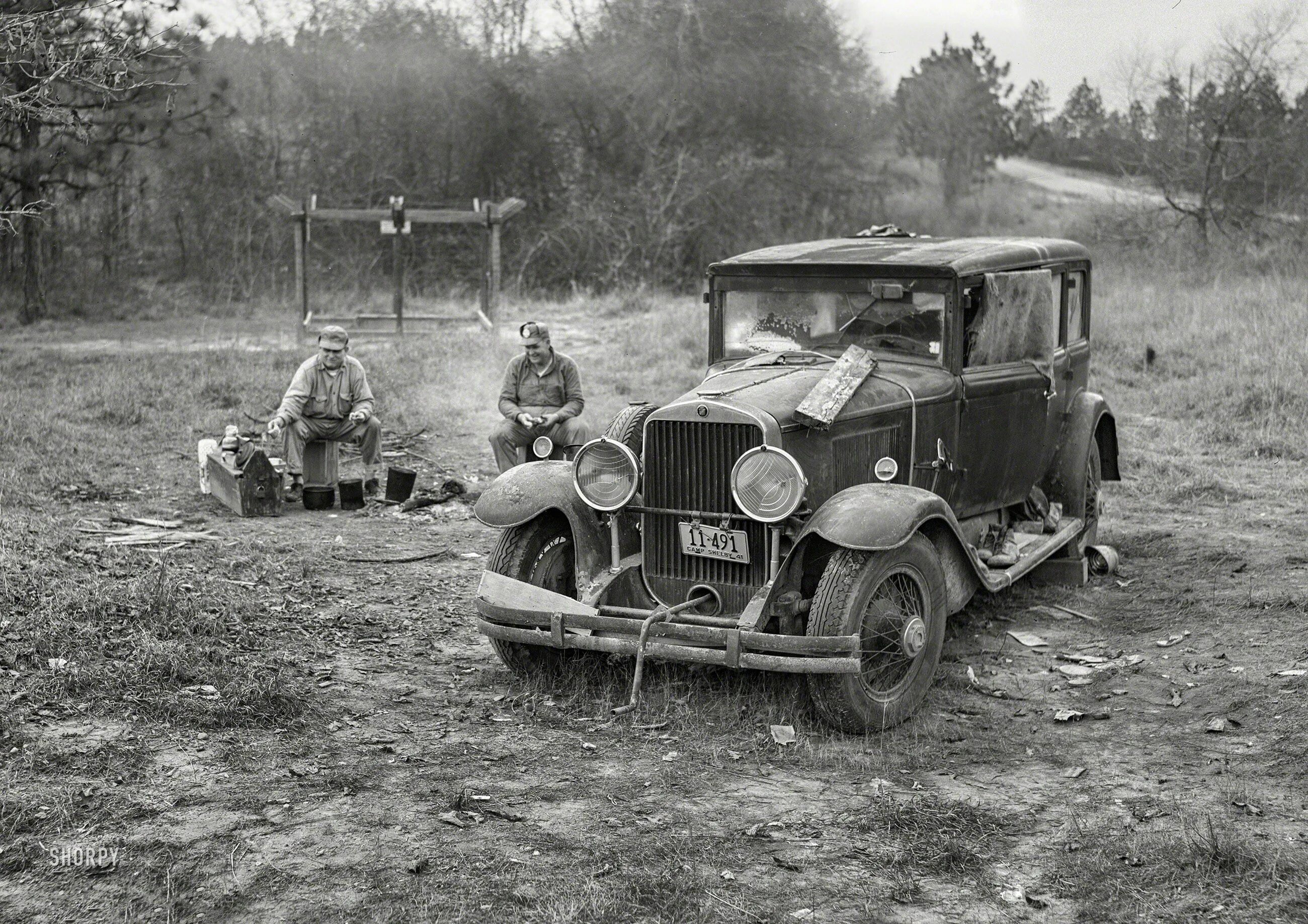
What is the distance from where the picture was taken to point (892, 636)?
498 centimetres

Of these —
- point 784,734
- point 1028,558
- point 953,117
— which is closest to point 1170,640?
point 1028,558

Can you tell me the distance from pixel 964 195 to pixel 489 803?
2689cm

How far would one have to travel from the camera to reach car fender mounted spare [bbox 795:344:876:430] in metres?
5.19

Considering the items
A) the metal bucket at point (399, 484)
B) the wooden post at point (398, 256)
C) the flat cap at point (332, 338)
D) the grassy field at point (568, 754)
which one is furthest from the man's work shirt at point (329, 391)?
the wooden post at point (398, 256)

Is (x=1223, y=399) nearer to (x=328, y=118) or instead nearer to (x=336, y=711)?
(x=336, y=711)

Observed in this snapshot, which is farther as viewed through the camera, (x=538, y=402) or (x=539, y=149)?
(x=539, y=149)

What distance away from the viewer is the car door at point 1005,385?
6.03 m

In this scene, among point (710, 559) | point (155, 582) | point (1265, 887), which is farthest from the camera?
point (155, 582)

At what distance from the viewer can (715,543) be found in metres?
5.20

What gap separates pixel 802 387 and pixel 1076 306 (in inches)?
101

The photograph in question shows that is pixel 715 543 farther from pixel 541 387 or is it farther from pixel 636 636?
pixel 541 387

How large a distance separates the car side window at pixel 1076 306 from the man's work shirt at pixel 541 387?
327cm

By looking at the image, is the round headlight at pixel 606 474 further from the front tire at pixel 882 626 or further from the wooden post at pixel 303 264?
the wooden post at pixel 303 264

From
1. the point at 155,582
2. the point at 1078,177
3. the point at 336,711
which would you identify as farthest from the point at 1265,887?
the point at 1078,177
